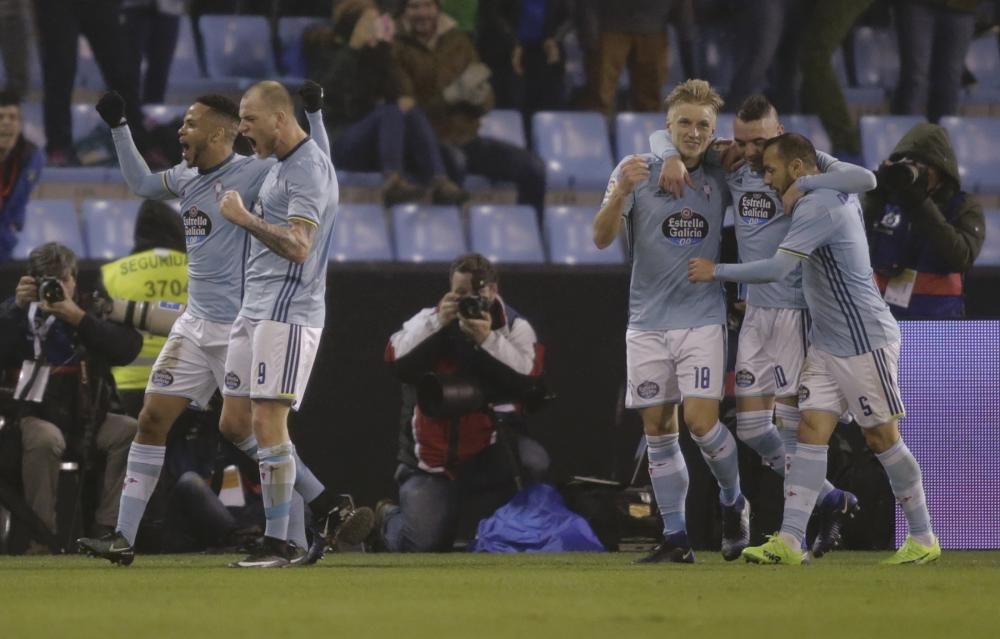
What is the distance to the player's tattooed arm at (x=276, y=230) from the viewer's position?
7.57 m

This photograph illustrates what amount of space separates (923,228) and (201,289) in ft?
11.5

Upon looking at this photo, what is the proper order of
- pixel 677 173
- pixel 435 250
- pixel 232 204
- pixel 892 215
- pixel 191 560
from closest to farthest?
pixel 232 204 → pixel 677 173 → pixel 191 560 → pixel 892 215 → pixel 435 250

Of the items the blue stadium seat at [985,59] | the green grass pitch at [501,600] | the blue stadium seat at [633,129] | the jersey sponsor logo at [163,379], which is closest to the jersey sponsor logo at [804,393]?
the green grass pitch at [501,600]

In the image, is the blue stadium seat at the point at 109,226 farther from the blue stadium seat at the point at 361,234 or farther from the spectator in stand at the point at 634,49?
the spectator in stand at the point at 634,49

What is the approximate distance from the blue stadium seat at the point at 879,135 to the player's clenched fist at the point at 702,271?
5486 millimetres

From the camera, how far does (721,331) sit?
840 cm

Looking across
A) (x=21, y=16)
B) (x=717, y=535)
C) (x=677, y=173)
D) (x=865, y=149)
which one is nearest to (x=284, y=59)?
(x=21, y=16)

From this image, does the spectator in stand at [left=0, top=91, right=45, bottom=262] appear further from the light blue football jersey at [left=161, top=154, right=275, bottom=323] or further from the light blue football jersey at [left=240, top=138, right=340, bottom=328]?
the light blue football jersey at [left=240, top=138, right=340, bottom=328]

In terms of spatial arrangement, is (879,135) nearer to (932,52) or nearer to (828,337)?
(932,52)

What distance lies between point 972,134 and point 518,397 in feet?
16.6

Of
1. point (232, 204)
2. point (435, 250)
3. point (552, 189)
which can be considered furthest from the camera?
point (552, 189)

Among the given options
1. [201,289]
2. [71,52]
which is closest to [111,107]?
[201,289]

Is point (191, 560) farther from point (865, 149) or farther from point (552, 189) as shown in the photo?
point (865, 149)

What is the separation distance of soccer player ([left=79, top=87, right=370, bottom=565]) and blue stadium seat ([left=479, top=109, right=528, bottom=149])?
15.5ft
